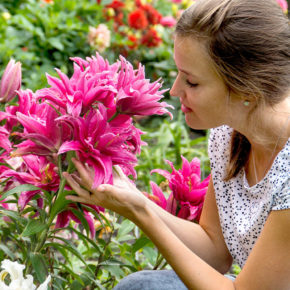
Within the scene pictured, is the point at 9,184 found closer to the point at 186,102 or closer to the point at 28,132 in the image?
the point at 28,132

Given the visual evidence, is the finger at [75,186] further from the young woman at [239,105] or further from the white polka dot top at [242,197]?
the white polka dot top at [242,197]

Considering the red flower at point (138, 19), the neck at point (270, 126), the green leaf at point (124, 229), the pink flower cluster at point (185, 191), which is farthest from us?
the red flower at point (138, 19)

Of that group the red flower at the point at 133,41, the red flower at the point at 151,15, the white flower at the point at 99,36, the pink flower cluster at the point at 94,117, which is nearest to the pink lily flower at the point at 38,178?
the pink flower cluster at the point at 94,117

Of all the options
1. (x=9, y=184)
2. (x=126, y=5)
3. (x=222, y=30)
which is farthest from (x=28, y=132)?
(x=126, y=5)

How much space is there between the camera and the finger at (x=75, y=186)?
143 centimetres

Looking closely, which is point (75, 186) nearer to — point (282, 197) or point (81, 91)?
point (81, 91)

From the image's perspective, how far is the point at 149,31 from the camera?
4.79m

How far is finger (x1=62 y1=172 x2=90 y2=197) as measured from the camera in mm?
1433

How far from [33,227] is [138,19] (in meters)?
3.45

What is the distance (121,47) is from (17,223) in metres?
3.29

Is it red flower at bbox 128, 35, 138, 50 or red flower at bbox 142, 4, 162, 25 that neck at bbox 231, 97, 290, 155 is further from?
red flower at bbox 142, 4, 162, 25

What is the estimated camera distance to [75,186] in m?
1.44

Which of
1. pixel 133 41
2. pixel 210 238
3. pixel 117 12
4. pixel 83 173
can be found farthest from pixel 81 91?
pixel 117 12

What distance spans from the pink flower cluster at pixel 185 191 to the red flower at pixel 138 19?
9.96ft
